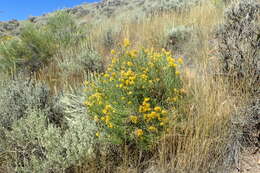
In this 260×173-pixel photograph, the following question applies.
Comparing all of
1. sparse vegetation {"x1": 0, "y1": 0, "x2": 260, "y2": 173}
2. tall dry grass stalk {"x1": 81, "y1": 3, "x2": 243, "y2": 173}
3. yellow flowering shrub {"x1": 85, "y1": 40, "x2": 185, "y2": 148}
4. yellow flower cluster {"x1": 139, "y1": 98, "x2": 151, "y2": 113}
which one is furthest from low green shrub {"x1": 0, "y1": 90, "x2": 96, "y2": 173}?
yellow flower cluster {"x1": 139, "y1": 98, "x2": 151, "y2": 113}

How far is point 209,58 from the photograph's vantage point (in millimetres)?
2906

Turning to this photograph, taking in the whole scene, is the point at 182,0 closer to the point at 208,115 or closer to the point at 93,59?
the point at 93,59

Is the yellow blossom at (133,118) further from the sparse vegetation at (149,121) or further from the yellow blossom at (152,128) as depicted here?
the yellow blossom at (152,128)

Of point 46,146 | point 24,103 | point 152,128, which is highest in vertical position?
point 24,103

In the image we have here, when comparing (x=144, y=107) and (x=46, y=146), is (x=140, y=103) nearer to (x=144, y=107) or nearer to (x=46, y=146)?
(x=144, y=107)

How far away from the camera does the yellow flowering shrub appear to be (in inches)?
73.1

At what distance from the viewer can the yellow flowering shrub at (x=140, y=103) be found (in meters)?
1.86

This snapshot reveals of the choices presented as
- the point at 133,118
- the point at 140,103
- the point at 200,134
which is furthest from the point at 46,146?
the point at 200,134

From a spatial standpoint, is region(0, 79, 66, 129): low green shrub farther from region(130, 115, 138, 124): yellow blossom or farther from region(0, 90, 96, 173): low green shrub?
region(130, 115, 138, 124): yellow blossom

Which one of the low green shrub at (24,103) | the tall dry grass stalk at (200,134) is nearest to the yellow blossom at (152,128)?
the tall dry grass stalk at (200,134)

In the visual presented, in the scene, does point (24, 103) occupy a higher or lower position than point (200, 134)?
higher

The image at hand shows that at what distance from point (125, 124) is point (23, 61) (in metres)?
4.15

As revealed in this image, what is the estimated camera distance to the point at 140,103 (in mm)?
2066

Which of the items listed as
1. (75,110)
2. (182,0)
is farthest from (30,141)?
(182,0)
